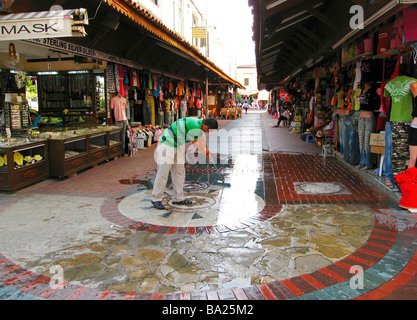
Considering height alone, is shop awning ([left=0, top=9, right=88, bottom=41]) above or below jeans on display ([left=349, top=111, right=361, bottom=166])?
above

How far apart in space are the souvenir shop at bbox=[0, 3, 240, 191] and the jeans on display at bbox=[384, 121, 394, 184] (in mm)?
6333

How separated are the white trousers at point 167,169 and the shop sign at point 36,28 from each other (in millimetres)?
2240

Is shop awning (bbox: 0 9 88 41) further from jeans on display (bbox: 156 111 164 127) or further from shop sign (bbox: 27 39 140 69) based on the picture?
jeans on display (bbox: 156 111 164 127)

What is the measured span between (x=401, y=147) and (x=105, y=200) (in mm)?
5166

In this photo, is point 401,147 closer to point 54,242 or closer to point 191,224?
point 191,224

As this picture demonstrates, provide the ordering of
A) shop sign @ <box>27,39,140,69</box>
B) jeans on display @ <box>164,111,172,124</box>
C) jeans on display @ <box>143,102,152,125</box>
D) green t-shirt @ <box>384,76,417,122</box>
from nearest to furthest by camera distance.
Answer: green t-shirt @ <box>384,76,417,122</box> → shop sign @ <box>27,39,140,69</box> → jeans on display @ <box>143,102,152,125</box> → jeans on display @ <box>164,111,172,124</box>

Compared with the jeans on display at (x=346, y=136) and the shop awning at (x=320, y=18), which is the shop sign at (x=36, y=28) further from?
the jeans on display at (x=346, y=136)

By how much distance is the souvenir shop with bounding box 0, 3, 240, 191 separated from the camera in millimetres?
6977

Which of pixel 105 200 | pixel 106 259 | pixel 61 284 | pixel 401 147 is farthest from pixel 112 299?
pixel 401 147

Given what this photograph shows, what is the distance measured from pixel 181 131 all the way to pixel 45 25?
8.48 ft

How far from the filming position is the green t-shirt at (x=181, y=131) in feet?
17.5

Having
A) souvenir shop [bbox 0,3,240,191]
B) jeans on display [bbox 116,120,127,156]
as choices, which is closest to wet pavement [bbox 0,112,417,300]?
souvenir shop [bbox 0,3,240,191]

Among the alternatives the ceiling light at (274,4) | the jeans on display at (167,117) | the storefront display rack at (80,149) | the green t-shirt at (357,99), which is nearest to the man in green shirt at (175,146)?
the ceiling light at (274,4)

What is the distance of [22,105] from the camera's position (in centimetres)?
980
